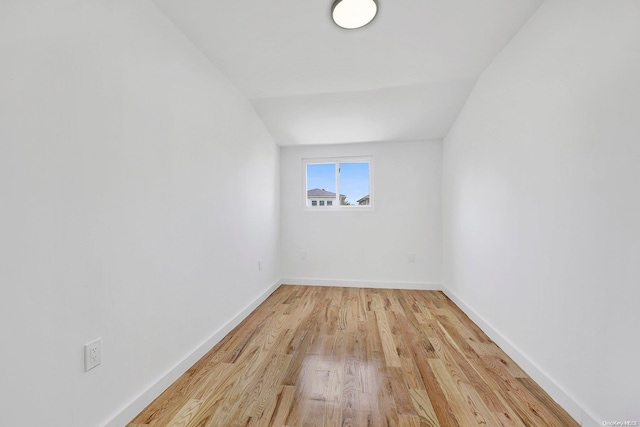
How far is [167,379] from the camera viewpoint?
152 cm

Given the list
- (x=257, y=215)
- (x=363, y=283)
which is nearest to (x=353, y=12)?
(x=257, y=215)

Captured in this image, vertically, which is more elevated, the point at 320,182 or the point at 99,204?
the point at 320,182

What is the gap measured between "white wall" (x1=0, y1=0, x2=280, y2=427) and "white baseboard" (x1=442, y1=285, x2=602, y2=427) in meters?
2.14

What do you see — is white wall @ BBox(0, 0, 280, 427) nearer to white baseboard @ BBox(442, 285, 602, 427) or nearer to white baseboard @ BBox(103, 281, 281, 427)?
white baseboard @ BBox(103, 281, 281, 427)

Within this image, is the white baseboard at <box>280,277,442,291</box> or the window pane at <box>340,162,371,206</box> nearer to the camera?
the white baseboard at <box>280,277,442,291</box>

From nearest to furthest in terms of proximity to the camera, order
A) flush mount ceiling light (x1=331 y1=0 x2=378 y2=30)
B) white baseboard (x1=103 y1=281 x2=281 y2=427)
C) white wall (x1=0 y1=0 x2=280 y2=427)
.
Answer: white wall (x1=0 y1=0 x2=280 y2=427) → white baseboard (x1=103 y1=281 x2=281 y2=427) → flush mount ceiling light (x1=331 y1=0 x2=378 y2=30)

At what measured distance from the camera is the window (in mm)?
3768

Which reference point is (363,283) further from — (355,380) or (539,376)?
(539,376)

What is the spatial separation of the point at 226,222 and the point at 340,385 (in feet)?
4.87

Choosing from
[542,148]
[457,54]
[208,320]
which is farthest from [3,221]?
[457,54]

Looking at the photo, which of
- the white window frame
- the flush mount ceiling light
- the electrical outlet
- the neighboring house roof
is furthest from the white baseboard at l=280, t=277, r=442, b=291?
the flush mount ceiling light

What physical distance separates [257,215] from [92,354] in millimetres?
1933

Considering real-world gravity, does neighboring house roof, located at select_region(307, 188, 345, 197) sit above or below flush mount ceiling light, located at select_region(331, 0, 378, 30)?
below

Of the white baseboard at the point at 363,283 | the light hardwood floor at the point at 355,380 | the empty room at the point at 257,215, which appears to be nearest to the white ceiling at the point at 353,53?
the empty room at the point at 257,215
